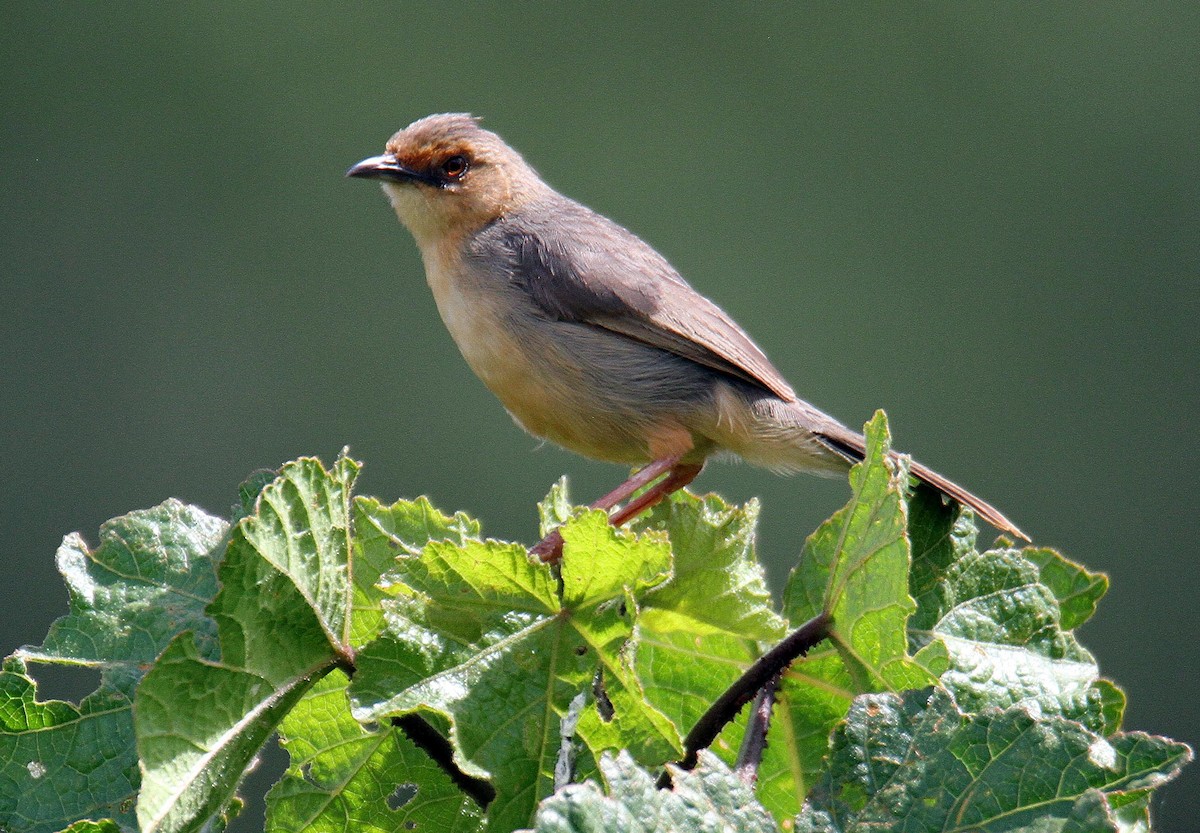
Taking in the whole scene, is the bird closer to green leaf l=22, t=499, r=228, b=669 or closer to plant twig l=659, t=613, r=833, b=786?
green leaf l=22, t=499, r=228, b=669

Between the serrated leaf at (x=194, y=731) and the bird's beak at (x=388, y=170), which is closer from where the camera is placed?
the serrated leaf at (x=194, y=731)

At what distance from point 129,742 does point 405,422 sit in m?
11.5

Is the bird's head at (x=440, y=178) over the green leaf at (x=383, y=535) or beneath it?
over

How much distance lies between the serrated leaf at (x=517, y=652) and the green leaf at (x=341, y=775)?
211mm

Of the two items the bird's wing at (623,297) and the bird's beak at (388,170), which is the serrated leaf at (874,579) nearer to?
the bird's wing at (623,297)

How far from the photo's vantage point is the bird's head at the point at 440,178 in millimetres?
5016

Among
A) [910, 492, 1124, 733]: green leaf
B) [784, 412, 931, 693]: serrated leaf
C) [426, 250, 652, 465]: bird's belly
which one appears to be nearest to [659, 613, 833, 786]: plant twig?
[784, 412, 931, 693]: serrated leaf

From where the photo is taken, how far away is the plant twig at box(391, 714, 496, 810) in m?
1.71

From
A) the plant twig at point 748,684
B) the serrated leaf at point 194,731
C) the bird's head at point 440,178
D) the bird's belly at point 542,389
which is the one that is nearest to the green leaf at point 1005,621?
the plant twig at point 748,684

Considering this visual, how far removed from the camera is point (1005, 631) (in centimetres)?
193

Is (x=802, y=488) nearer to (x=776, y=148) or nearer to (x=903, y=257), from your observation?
(x=903, y=257)

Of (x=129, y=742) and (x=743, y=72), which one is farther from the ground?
(x=743, y=72)

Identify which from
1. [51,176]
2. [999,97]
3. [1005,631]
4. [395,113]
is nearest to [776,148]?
[999,97]

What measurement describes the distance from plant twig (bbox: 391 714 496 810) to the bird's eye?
11.7ft
